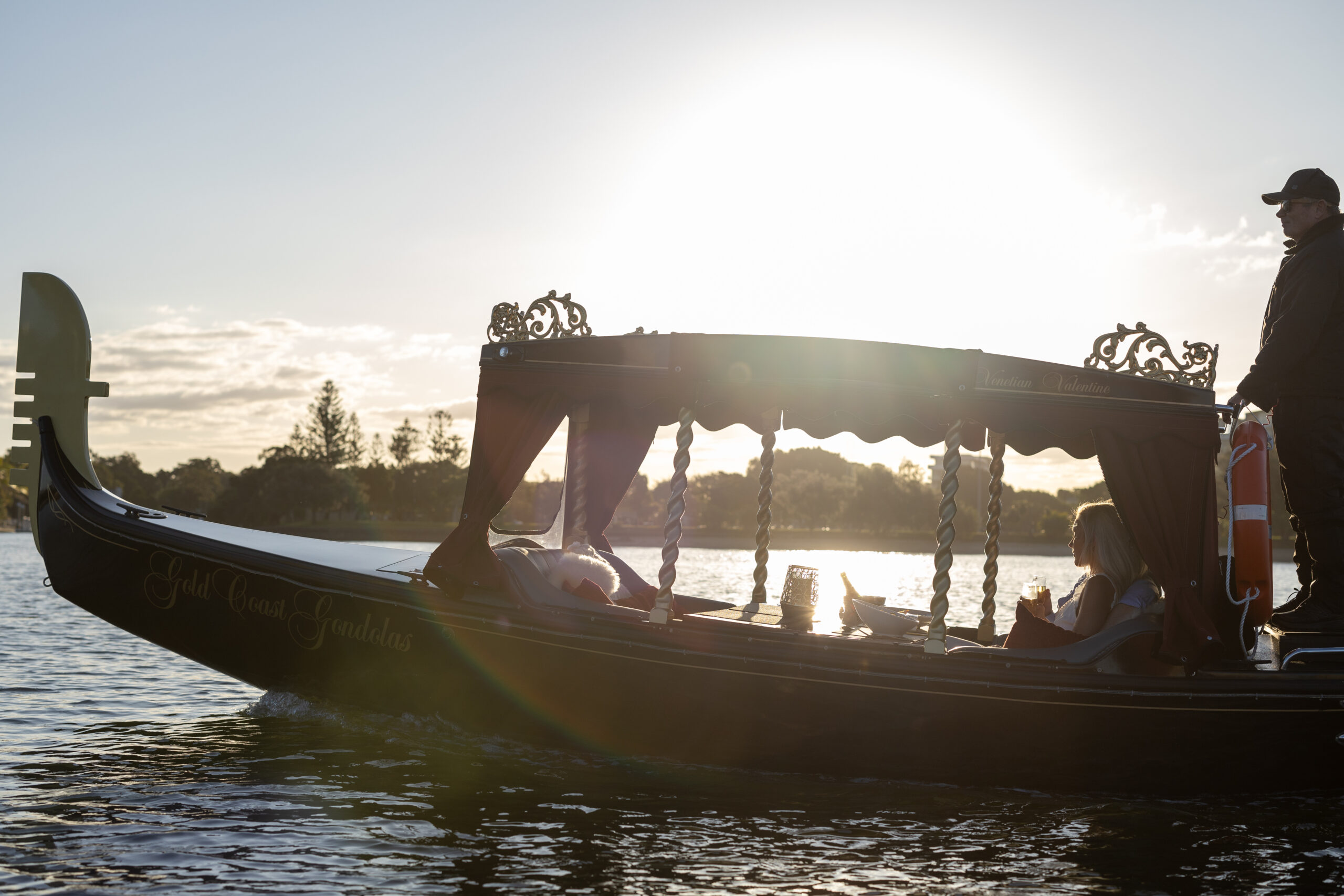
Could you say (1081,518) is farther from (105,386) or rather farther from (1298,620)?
(105,386)

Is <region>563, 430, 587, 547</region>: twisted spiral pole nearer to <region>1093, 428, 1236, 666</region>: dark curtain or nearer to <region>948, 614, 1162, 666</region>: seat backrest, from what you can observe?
<region>948, 614, 1162, 666</region>: seat backrest

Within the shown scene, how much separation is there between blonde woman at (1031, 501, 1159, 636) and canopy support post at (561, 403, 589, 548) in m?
3.63

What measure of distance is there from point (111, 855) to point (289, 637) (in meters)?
2.17

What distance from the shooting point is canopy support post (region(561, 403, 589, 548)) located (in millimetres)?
7785

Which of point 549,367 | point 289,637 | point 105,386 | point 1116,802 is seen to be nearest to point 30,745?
point 289,637

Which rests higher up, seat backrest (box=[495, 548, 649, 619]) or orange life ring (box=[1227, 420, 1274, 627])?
orange life ring (box=[1227, 420, 1274, 627])

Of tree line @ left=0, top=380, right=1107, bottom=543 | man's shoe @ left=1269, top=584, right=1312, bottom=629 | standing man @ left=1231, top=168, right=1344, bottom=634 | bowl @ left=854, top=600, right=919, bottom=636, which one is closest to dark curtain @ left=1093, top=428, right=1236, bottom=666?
standing man @ left=1231, top=168, right=1344, bottom=634

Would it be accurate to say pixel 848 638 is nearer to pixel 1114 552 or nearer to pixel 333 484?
pixel 1114 552

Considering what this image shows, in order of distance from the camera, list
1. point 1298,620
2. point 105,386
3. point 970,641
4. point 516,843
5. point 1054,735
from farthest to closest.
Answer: point 105,386
point 970,641
point 1298,620
point 1054,735
point 516,843

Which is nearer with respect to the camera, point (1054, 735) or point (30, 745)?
point (1054, 735)

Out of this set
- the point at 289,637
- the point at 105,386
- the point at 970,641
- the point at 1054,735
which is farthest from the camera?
the point at 105,386

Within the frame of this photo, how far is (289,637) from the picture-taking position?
706 cm

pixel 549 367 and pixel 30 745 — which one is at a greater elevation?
pixel 549 367

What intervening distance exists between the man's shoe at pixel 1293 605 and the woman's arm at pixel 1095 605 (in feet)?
4.08
